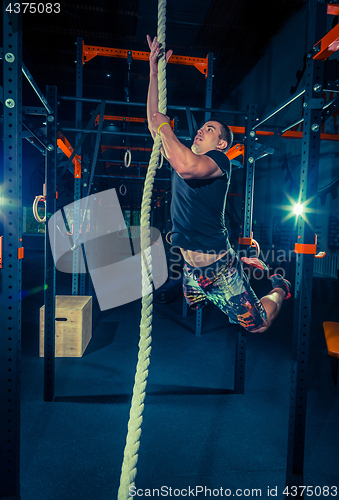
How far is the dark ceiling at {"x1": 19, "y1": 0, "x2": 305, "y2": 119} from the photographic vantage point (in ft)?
19.6

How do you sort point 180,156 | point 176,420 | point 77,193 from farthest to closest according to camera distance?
1. point 77,193
2. point 176,420
3. point 180,156

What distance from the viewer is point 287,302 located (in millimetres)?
6188

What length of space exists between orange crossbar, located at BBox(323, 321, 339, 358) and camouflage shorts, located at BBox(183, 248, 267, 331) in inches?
37.6

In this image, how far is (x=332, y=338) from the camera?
104 inches

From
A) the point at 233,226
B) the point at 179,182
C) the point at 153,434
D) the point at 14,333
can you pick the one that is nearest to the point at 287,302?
the point at 233,226

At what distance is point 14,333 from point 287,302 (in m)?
5.76

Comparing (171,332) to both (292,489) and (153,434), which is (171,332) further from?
(292,489)

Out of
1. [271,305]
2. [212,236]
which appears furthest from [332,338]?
[212,236]

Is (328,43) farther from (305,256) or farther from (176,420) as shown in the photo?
(176,420)

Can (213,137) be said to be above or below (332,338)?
above

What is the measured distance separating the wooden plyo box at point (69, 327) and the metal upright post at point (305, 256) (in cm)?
232

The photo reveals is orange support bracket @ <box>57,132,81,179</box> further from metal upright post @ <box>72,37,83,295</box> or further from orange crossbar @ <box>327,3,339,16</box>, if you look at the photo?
orange crossbar @ <box>327,3,339,16</box>

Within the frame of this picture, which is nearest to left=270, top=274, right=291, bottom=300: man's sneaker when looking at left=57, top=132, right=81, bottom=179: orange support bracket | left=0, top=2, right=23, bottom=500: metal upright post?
left=0, top=2, right=23, bottom=500: metal upright post

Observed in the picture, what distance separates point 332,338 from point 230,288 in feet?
4.66
